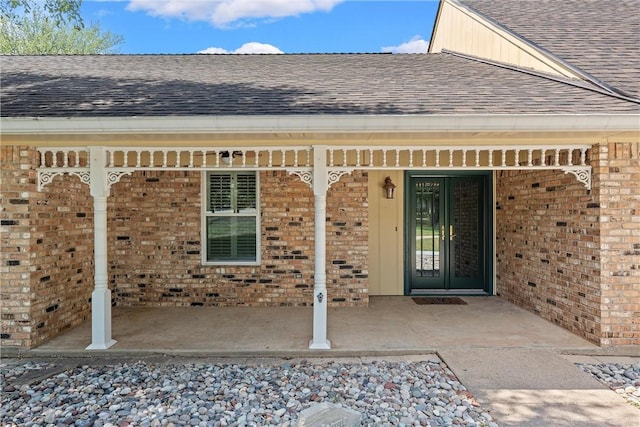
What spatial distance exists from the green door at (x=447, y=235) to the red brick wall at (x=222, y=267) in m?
1.34

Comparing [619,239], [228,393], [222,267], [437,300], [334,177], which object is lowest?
[228,393]

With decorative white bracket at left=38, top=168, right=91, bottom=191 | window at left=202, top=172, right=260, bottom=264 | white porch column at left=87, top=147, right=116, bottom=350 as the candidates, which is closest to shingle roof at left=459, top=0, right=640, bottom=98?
window at left=202, top=172, right=260, bottom=264

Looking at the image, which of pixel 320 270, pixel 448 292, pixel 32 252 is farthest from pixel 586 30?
pixel 32 252

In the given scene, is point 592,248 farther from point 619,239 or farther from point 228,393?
point 228,393

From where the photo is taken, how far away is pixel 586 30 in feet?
19.8

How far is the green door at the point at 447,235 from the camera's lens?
6941mm

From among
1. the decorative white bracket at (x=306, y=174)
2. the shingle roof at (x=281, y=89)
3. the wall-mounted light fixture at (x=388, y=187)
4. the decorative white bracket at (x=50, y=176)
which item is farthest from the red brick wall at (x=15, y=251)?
the wall-mounted light fixture at (x=388, y=187)

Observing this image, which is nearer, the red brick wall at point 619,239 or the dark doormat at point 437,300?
the red brick wall at point 619,239

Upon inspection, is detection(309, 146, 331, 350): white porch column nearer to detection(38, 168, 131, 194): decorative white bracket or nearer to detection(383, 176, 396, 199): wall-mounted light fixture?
detection(38, 168, 131, 194): decorative white bracket

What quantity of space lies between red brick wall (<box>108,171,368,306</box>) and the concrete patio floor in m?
0.27

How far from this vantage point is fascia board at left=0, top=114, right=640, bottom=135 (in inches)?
145

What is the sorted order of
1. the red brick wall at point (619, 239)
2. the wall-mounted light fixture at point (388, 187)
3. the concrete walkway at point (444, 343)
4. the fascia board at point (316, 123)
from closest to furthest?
the concrete walkway at point (444, 343) < the fascia board at point (316, 123) < the red brick wall at point (619, 239) < the wall-mounted light fixture at point (388, 187)

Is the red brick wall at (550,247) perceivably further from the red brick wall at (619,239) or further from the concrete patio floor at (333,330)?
the concrete patio floor at (333,330)

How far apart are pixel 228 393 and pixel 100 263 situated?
2.26 metres
